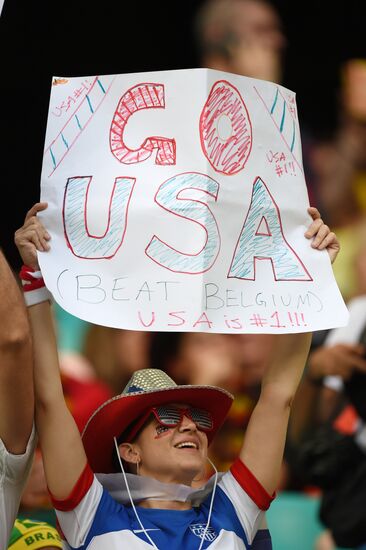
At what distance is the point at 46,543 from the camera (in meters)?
3.35

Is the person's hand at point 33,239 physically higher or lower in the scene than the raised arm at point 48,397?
higher

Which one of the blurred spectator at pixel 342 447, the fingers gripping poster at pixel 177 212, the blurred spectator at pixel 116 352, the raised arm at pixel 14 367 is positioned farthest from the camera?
the blurred spectator at pixel 116 352

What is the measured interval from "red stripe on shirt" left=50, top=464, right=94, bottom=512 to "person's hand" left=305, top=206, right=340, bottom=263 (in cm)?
84

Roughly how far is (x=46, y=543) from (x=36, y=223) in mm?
926

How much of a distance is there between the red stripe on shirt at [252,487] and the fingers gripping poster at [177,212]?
40cm

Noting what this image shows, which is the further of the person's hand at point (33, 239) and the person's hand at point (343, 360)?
the person's hand at point (343, 360)

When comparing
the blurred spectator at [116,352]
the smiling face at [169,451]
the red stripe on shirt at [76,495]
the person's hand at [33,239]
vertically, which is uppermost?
the person's hand at [33,239]

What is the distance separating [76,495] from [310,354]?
104 inches

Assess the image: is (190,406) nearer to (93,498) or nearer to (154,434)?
(154,434)

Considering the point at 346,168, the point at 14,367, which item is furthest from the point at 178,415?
the point at 346,168

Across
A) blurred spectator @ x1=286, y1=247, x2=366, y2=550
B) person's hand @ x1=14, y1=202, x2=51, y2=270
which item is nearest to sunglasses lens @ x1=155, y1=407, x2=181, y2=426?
person's hand @ x1=14, y1=202, x2=51, y2=270

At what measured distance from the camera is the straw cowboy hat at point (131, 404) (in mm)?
3154

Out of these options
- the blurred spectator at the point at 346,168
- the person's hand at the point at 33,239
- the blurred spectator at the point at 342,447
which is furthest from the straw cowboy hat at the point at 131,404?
the blurred spectator at the point at 346,168

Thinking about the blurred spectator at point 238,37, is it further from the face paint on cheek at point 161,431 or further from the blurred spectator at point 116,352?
the face paint on cheek at point 161,431
